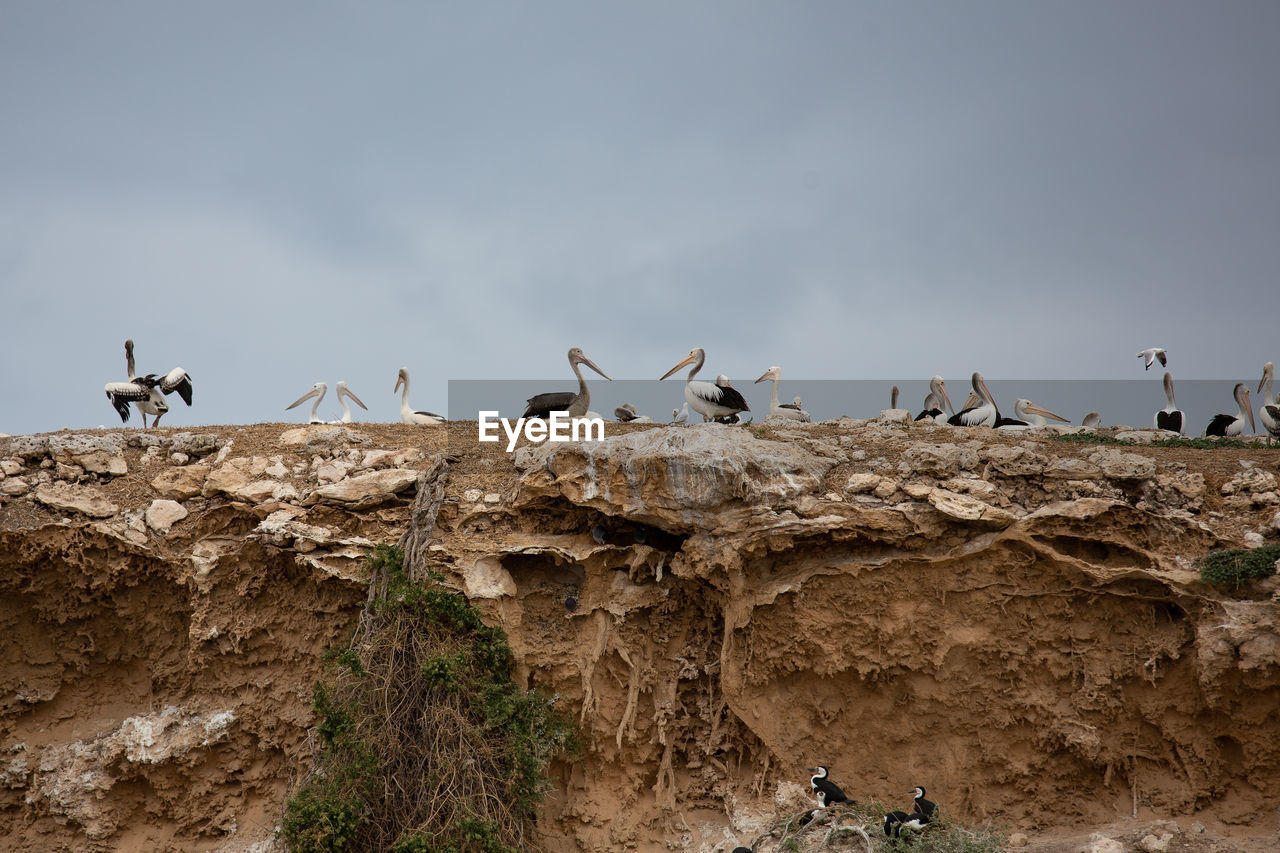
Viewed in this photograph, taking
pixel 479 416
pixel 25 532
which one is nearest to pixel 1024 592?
pixel 479 416

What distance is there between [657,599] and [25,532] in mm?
8243

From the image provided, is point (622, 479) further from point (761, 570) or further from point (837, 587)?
point (837, 587)

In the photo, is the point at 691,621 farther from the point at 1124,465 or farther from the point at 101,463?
the point at 101,463

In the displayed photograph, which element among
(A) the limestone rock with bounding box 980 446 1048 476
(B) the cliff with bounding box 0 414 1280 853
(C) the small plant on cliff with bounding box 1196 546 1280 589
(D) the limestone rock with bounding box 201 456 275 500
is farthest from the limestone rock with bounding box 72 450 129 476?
(C) the small plant on cliff with bounding box 1196 546 1280 589

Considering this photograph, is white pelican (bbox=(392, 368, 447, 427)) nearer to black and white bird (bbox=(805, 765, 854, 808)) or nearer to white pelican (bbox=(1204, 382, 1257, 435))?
black and white bird (bbox=(805, 765, 854, 808))

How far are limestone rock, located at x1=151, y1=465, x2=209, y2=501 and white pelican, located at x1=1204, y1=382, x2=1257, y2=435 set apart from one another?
17014 mm

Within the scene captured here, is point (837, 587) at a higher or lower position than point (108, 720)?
higher

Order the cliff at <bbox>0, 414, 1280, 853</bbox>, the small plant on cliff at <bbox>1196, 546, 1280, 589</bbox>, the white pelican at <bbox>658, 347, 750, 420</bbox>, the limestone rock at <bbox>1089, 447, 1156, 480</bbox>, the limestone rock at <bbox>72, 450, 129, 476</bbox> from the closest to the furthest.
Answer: the small plant on cliff at <bbox>1196, 546, 1280, 589</bbox>, the cliff at <bbox>0, 414, 1280, 853</bbox>, the limestone rock at <bbox>1089, 447, 1156, 480</bbox>, the limestone rock at <bbox>72, 450, 129, 476</bbox>, the white pelican at <bbox>658, 347, 750, 420</bbox>

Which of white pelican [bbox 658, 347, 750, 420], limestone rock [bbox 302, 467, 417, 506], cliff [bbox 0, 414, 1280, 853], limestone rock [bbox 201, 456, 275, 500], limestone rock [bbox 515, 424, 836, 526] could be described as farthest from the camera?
white pelican [bbox 658, 347, 750, 420]

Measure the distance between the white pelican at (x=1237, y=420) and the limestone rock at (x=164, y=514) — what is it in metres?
17.2

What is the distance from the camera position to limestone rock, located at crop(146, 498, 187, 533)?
12.1m

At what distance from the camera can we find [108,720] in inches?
476

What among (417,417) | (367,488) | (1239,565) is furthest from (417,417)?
(1239,565)

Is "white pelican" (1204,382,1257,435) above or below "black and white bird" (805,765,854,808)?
above
